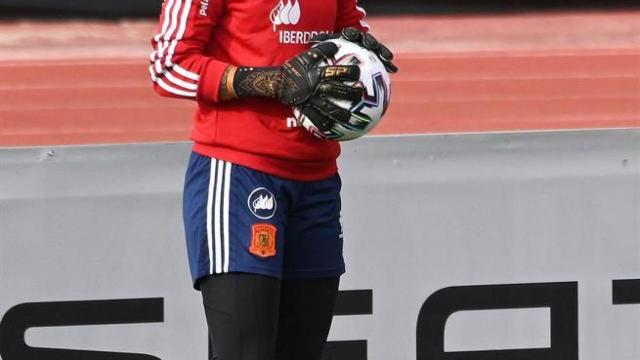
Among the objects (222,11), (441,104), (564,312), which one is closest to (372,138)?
(441,104)

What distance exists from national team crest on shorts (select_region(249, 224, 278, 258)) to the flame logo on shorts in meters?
0.41

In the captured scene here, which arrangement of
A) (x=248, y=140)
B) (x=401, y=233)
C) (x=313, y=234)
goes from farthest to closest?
(x=401, y=233) < (x=313, y=234) < (x=248, y=140)

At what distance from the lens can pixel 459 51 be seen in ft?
11.7

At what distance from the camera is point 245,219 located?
2.45m

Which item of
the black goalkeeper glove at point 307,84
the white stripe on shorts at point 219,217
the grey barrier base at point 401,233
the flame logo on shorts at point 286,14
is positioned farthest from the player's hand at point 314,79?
the grey barrier base at point 401,233

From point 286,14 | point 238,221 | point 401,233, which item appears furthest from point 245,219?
point 401,233

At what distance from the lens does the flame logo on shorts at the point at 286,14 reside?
244 cm

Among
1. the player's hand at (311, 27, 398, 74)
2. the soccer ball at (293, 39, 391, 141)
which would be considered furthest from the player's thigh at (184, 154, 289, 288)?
the player's hand at (311, 27, 398, 74)

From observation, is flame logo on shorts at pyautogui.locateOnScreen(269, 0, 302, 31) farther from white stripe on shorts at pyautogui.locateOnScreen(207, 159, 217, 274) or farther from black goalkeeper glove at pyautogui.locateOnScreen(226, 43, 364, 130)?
A: white stripe on shorts at pyautogui.locateOnScreen(207, 159, 217, 274)

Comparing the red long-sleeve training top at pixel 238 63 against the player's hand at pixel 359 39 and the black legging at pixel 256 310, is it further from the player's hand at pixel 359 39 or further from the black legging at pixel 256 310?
the black legging at pixel 256 310

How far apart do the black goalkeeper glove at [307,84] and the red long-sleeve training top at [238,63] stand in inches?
2.2

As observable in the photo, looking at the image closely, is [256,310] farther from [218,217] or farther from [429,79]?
[429,79]

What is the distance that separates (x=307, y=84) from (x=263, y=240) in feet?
1.12

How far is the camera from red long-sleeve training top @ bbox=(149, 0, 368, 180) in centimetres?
242
